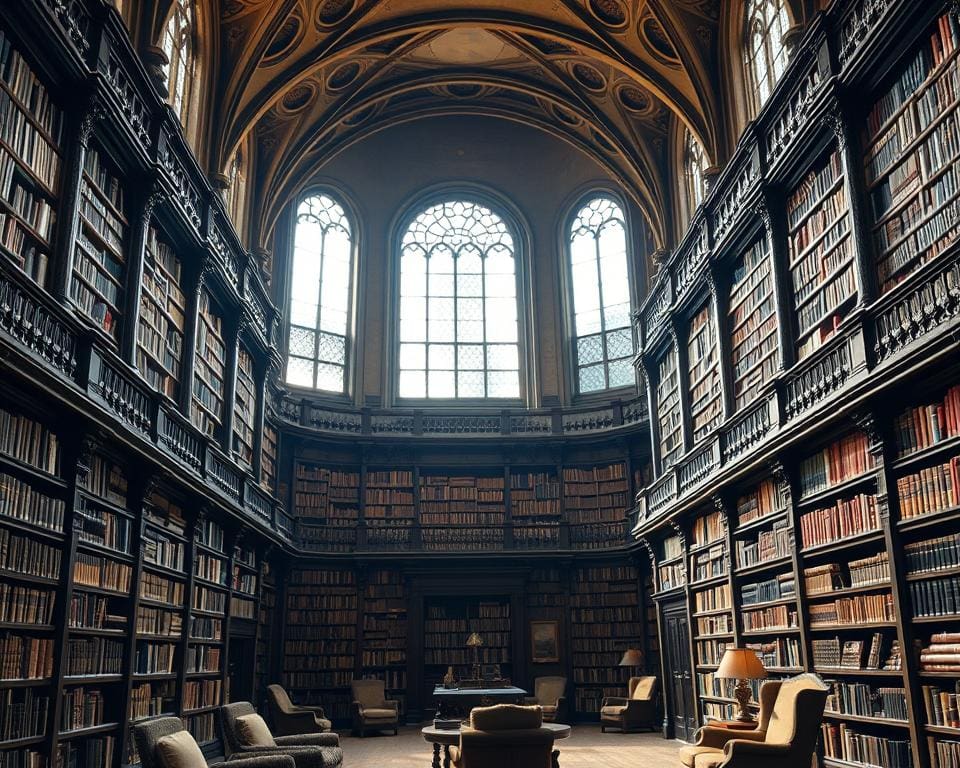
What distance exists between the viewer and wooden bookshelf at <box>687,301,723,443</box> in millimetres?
10992

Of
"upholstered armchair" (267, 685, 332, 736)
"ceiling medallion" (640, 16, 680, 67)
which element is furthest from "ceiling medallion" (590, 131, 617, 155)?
"upholstered armchair" (267, 685, 332, 736)

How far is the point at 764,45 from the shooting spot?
416 inches

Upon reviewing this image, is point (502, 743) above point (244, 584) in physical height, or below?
below

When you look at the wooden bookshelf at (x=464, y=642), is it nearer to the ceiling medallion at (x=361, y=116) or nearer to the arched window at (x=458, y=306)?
the arched window at (x=458, y=306)

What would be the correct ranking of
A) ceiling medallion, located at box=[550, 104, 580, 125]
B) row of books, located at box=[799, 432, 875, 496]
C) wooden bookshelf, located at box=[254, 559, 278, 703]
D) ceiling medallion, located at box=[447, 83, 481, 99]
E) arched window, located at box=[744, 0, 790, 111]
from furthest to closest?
ceiling medallion, located at box=[447, 83, 481, 99] < ceiling medallion, located at box=[550, 104, 580, 125] < wooden bookshelf, located at box=[254, 559, 278, 703] < arched window, located at box=[744, 0, 790, 111] < row of books, located at box=[799, 432, 875, 496]

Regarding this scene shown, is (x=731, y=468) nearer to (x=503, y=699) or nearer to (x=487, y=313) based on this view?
(x=503, y=699)

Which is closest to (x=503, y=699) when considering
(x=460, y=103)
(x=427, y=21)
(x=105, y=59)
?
(x=105, y=59)

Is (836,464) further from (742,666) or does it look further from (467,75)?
(467,75)

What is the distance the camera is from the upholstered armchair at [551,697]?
12.8 meters

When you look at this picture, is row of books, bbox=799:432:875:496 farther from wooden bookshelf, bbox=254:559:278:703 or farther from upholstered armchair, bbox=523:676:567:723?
wooden bookshelf, bbox=254:559:278:703

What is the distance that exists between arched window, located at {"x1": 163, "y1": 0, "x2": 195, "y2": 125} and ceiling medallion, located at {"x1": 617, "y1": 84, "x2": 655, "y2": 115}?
21.3 feet

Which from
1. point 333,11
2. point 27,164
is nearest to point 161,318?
point 27,164

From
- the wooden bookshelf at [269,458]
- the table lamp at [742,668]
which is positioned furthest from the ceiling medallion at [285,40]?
the table lamp at [742,668]

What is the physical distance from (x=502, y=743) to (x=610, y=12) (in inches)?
396
